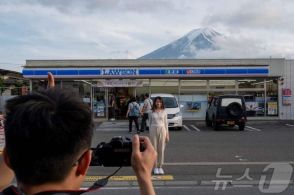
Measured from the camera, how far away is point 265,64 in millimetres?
30844

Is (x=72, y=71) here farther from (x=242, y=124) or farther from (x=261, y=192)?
(x=261, y=192)

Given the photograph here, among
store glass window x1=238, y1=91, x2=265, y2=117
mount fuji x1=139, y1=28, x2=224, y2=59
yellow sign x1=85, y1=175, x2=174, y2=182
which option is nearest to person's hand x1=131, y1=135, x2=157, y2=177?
yellow sign x1=85, y1=175, x2=174, y2=182

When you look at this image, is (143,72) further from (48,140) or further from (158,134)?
(48,140)

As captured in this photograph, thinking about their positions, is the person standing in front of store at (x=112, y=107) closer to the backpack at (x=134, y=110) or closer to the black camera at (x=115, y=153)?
the backpack at (x=134, y=110)

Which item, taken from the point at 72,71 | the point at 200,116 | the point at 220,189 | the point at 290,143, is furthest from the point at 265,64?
the point at 220,189

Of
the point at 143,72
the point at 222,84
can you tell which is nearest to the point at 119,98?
the point at 143,72

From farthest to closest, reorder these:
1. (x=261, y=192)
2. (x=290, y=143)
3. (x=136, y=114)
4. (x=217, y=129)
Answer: (x=217, y=129), (x=136, y=114), (x=290, y=143), (x=261, y=192)

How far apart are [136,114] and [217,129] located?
13.7 feet

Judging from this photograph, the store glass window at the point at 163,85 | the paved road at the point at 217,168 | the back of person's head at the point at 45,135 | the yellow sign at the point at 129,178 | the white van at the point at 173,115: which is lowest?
the yellow sign at the point at 129,178

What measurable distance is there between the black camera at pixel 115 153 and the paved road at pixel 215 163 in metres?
6.47

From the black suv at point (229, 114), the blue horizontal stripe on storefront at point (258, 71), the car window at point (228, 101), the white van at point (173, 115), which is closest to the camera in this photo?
the white van at point (173, 115)

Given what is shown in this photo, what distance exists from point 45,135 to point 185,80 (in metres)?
29.7

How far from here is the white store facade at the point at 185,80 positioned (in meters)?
30.3

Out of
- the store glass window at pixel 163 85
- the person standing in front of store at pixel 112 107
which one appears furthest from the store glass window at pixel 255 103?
the person standing in front of store at pixel 112 107
